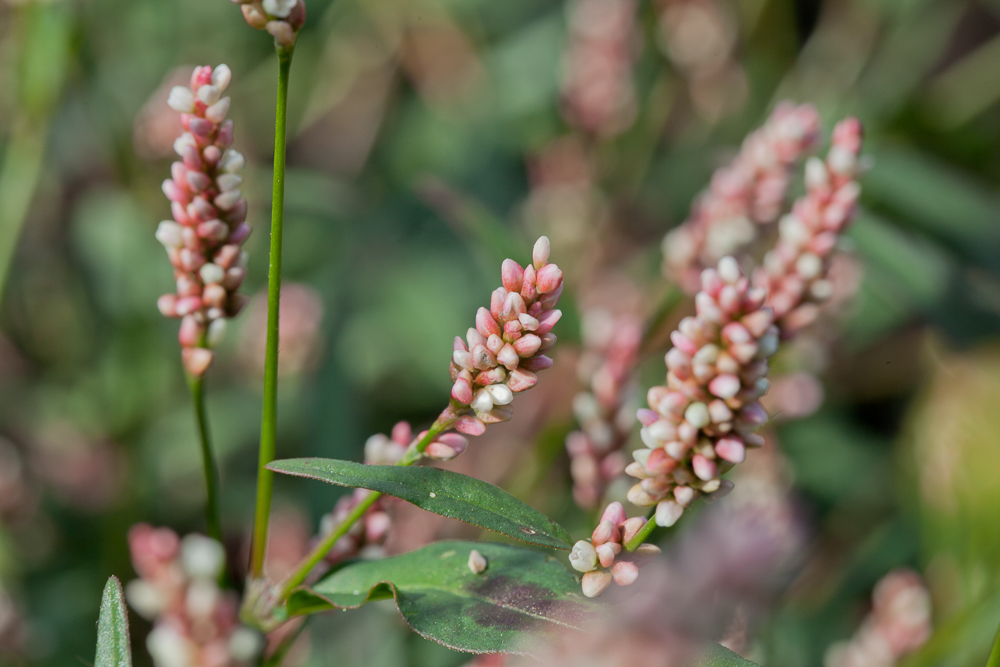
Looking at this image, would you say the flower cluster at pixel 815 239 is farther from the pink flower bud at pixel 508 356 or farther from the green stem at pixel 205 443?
the green stem at pixel 205 443

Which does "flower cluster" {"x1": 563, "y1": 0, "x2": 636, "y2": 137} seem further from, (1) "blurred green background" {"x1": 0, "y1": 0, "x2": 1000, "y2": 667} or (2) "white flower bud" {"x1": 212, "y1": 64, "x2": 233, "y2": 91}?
(2) "white flower bud" {"x1": 212, "y1": 64, "x2": 233, "y2": 91}

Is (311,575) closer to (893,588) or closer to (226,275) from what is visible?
(226,275)

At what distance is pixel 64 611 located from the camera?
2141mm

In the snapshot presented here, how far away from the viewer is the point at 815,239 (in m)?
1.20

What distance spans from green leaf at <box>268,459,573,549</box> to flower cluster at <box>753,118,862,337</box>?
1.65 ft

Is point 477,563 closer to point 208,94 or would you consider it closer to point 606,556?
point 606,556

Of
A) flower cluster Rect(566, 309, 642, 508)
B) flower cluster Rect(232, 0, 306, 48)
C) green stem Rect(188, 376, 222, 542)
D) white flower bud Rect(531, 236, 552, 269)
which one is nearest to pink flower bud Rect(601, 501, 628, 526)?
white flower bud Rect(531, 236, 552, 269)

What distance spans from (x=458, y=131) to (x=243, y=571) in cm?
178

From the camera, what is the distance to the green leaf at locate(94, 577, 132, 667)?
88cm

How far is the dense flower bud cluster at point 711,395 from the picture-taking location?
801 mm

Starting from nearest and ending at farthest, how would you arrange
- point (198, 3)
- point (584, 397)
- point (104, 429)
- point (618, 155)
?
point (584, 397) → point (104, 429) → point (618, 155) → point (198, 3)

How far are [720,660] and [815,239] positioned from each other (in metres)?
0.63

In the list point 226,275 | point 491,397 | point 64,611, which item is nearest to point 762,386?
point 491,397

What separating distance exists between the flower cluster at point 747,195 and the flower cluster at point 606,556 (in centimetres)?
82
